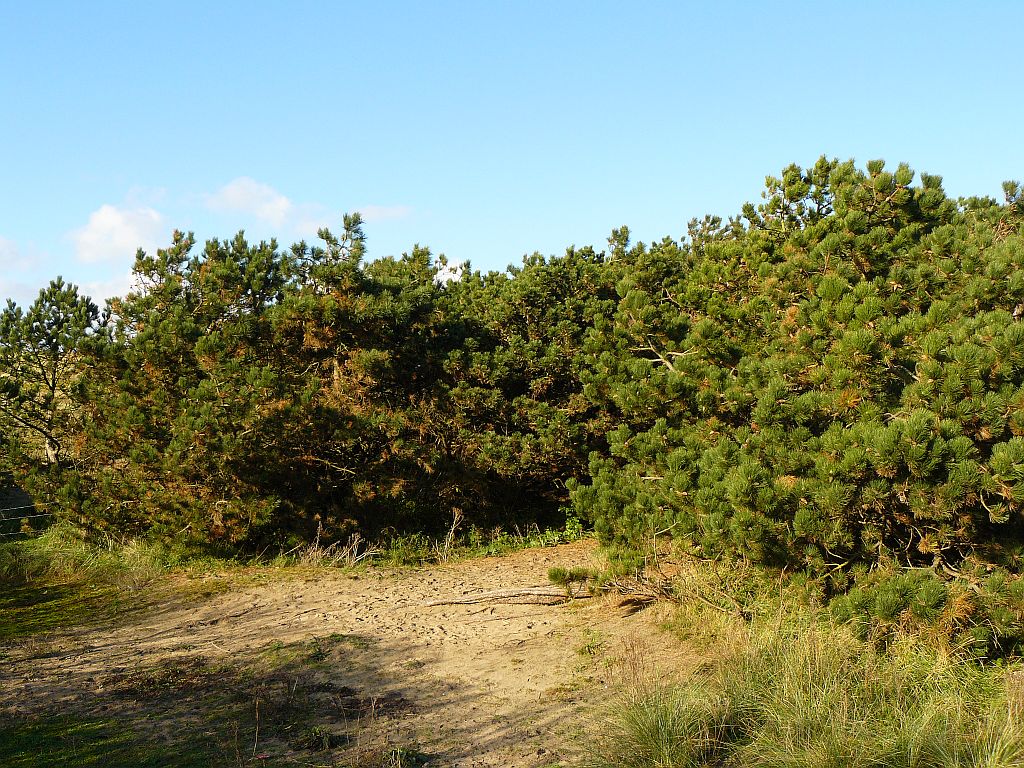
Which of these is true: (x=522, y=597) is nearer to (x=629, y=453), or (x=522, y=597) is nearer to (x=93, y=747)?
(x=629, y=453)

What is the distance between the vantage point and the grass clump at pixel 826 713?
12.5ft

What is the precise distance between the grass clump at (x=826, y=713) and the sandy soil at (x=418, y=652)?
1.77 feet

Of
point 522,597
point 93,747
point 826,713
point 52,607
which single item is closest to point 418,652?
point 522,597

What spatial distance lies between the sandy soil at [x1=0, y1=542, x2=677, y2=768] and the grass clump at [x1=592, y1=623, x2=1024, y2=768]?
1.77 ft

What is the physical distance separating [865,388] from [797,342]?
644mm

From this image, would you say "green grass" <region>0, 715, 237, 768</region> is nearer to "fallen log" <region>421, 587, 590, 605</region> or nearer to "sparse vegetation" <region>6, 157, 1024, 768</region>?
"sparse vegetation" <region>6, 157, 1024, 768</region>

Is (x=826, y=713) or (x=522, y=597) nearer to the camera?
(x=826, y=713)

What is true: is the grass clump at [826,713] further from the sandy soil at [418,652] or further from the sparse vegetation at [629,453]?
the sandy soil at [418,652]

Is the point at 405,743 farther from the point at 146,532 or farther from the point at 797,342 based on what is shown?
the point at 146,532

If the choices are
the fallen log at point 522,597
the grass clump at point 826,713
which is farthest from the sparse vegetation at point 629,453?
the fallen log at point 522,597

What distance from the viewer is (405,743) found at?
15.5 ft

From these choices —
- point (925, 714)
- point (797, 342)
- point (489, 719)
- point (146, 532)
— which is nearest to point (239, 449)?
point (146, 532)

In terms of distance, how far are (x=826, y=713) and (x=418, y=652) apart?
3.41 meters

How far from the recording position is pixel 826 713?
4133mm
